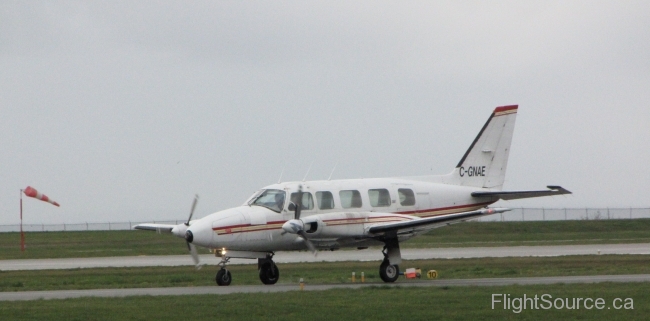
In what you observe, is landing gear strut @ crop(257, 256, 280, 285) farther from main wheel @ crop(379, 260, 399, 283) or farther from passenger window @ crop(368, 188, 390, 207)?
passenger window @ crop(368, 188, 390, 207)

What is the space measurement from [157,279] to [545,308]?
15.6 meters

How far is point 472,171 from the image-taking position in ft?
95.3

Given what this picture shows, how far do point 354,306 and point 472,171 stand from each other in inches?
454

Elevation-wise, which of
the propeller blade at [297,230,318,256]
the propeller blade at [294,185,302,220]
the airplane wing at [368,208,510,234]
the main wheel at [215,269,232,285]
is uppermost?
the propeller blade at [294,185,302,220]

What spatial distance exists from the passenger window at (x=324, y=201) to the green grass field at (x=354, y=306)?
151 inches

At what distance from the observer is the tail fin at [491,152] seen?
1146 inches

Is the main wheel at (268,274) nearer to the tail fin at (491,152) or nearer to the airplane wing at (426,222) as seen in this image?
the airplane wing at (426,222)

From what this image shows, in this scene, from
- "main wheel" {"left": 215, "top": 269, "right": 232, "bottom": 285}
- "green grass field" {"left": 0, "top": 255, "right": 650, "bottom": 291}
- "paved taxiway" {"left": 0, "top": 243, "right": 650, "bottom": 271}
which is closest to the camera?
"main wheel" {"left": 215, "top": 269, "right": 232, "bottom": 285}

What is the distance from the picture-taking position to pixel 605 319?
16391 mm

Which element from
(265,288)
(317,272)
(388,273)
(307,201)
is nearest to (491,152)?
(388,273)

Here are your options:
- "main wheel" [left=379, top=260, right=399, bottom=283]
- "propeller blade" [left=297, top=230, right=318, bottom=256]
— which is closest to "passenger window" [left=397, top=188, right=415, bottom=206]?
"main wheel" [left=379, top=260, right=399, bottom=283]

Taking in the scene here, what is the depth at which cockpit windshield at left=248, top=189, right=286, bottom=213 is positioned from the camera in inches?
989

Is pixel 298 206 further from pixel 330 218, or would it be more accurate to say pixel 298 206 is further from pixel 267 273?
pixel 267 273

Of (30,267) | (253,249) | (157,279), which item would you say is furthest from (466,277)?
(30,267)
